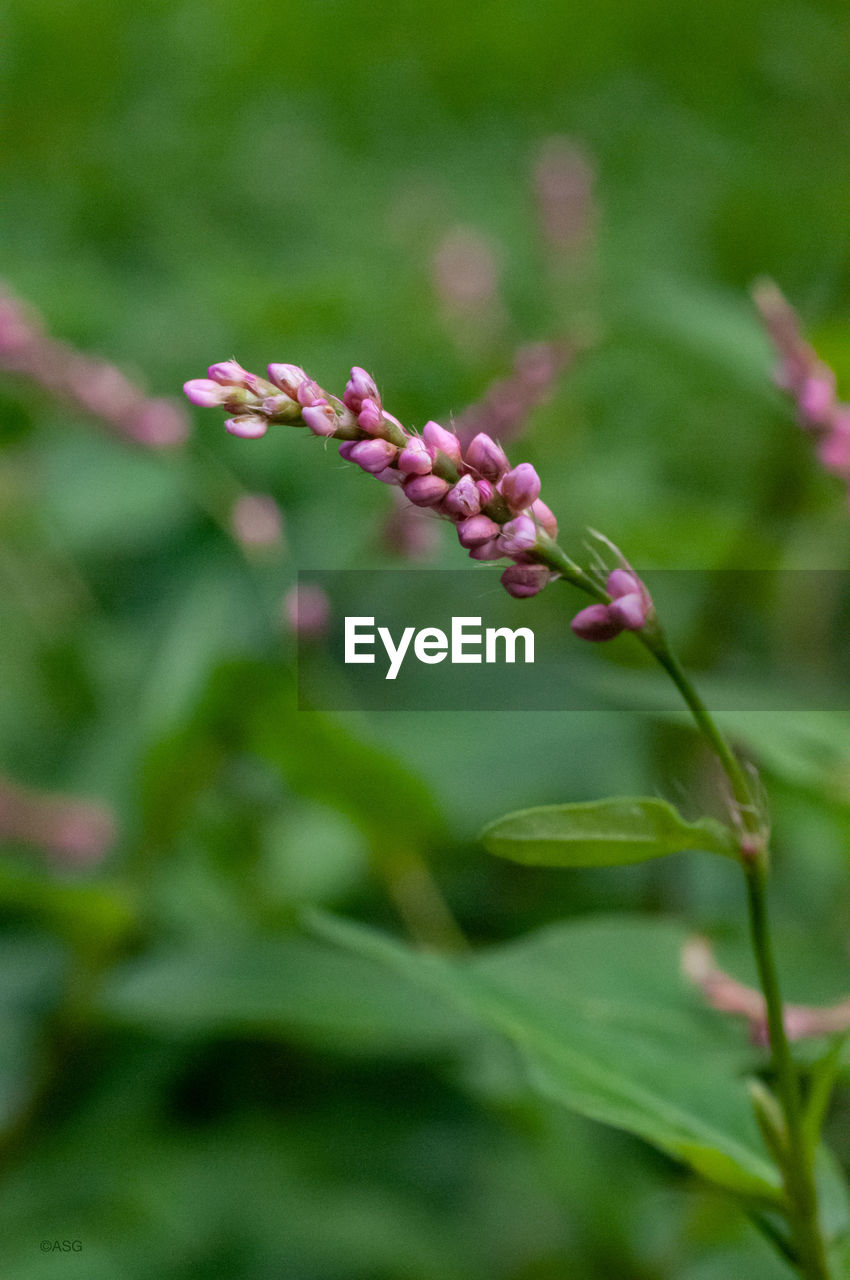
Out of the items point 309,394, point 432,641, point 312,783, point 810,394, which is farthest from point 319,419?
point 432,641

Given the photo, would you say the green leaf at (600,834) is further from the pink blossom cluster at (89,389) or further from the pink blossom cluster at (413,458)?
the pink blossom cluster at (89,389)

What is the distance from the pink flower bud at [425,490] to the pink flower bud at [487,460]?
0.05 ft

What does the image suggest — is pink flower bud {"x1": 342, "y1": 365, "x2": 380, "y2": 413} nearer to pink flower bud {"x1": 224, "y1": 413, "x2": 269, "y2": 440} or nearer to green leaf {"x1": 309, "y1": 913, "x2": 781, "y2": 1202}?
pink flower bud {"x1": 224, "y1": 413, "x2": 269, "y2": 440}

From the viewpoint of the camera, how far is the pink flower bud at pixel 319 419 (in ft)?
0.91

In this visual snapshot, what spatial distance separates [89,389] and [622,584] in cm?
45

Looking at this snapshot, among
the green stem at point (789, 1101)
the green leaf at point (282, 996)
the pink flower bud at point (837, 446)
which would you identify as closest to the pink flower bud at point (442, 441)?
the green stem at point (789, 1101)

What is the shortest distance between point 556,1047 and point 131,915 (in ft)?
1.08

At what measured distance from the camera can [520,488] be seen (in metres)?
0.28

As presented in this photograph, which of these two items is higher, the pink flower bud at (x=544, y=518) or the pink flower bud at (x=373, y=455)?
the pink flower bud at (x=373, y=455)

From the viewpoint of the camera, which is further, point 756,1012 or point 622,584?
point 756,1012

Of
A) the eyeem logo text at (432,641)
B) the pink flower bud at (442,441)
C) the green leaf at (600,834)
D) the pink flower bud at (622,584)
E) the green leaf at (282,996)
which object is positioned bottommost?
the green leaf at (282,996)
